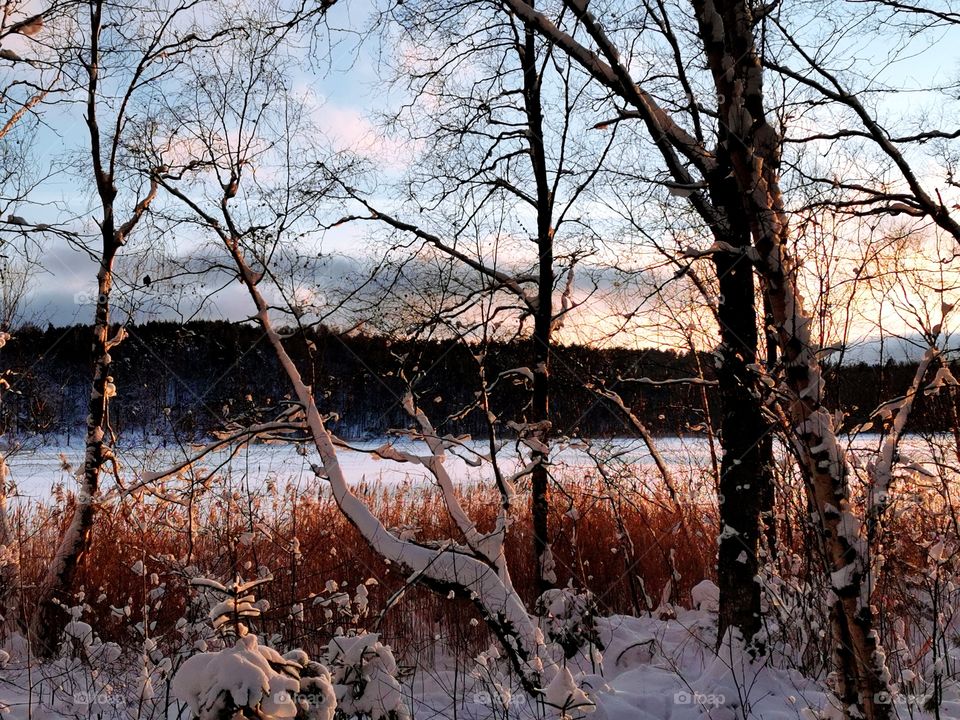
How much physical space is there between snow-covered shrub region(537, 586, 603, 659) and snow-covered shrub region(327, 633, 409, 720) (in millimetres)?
2101

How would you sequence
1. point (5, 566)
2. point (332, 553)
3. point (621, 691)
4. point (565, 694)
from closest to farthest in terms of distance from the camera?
point (565, 694) < point (621, 691) < point (5, 566) < point (332, 553)

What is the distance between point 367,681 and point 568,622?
2.63m

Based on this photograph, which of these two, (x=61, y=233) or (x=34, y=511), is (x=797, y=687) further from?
(x=34, y=511)

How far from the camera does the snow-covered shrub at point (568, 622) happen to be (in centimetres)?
472

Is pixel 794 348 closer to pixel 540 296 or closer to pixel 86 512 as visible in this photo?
pixel 540 296

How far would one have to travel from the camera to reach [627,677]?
441cm

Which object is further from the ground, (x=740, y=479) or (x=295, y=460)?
(x=740, y=479)

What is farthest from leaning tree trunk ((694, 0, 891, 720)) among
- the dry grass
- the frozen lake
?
the dry grass

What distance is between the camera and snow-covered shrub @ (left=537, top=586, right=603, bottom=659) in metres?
4.72

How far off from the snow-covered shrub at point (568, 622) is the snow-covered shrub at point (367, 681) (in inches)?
82.7

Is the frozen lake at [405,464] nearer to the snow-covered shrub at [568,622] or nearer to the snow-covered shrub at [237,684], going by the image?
the snow-covered shrub at [568,622]

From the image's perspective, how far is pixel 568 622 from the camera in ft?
16.4

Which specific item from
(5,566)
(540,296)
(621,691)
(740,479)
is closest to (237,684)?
(621,691)

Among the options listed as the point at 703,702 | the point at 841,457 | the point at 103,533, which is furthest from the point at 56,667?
the point at 841,457
